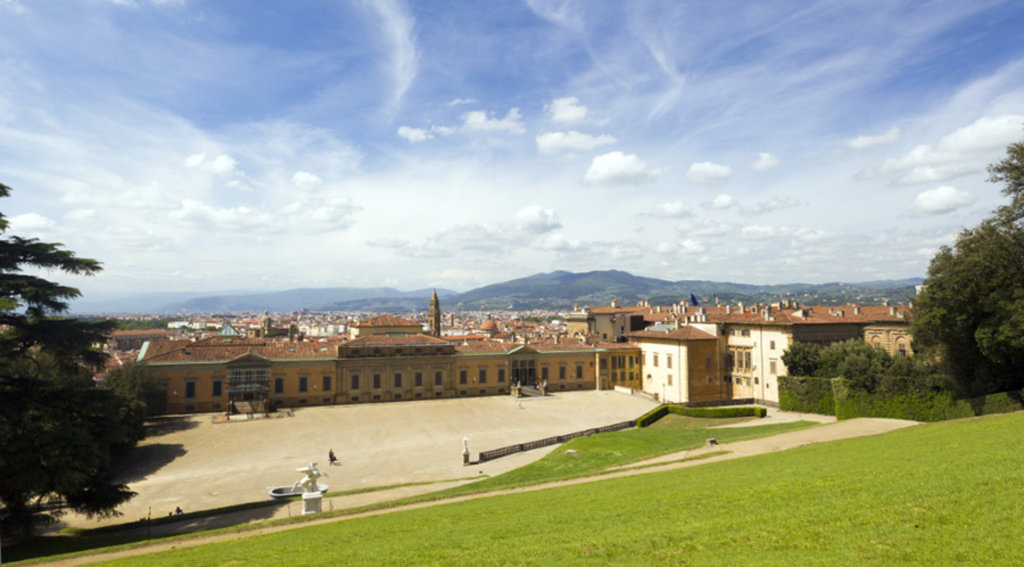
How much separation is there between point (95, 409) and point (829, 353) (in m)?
47.5

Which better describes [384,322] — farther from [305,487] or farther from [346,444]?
[305,487]

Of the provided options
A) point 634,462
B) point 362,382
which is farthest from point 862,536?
point 362,382

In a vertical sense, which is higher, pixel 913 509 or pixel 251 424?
pixel 913 509

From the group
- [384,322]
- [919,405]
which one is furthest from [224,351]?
[919,405]

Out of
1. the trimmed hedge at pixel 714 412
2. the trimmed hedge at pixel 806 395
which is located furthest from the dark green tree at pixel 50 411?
the trimmed hedge at pixel 806 395

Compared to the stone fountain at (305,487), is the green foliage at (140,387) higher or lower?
higher

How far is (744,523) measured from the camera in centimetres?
1091

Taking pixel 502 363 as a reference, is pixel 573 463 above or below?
below

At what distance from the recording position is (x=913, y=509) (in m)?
10.3

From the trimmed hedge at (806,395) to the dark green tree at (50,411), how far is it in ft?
146

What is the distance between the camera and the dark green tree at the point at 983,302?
29.6m

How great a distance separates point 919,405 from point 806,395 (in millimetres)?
9217

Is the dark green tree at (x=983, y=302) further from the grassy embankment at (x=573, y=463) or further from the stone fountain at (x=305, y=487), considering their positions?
the stone fountain at (x=305, y=487)

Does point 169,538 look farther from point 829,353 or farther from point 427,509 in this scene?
point 829,353
